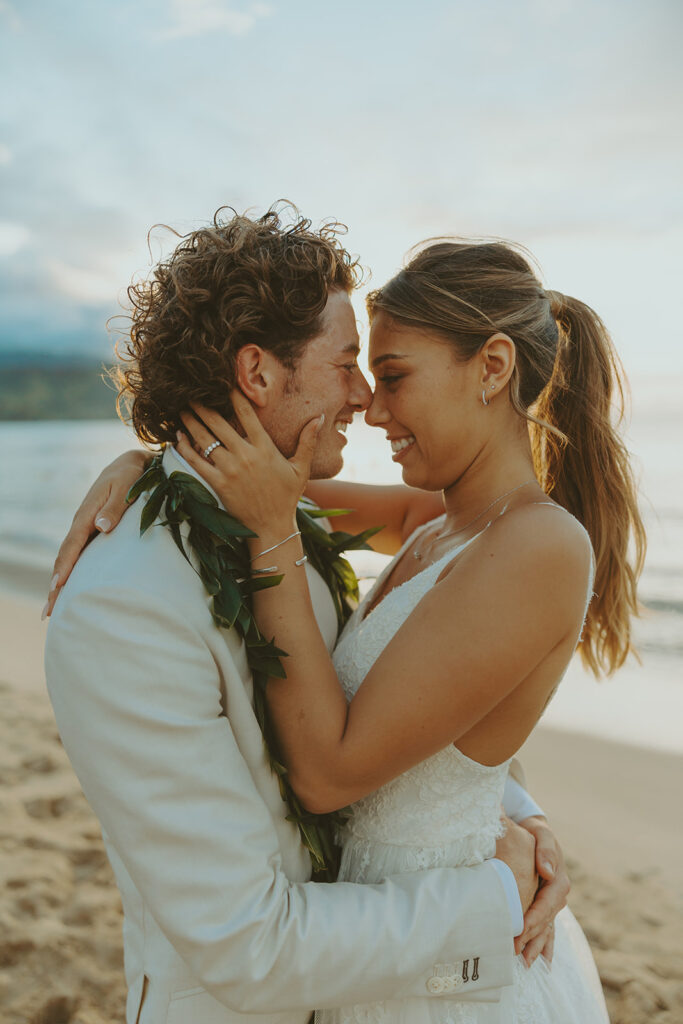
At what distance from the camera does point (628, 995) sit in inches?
155

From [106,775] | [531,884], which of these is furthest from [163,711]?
[531,884]

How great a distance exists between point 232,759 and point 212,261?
138 cm

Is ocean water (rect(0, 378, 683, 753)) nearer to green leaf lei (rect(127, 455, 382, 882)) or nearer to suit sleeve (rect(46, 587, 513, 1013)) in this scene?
green leaf lei (rect(127, 455, 382, 882))

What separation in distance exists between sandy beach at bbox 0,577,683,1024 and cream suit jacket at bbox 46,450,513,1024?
7.43 feet

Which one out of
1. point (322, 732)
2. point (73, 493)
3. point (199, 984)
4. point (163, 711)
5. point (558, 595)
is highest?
point (558, 595)

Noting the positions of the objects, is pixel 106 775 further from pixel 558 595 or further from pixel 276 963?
pixel 558 595

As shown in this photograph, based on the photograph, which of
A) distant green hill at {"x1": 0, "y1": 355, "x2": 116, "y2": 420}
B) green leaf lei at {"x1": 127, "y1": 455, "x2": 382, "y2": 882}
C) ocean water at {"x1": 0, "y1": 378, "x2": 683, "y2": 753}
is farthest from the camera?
distant green hill at {"x1": 0, "y1": 355, "x2": 116, "y2": 420}

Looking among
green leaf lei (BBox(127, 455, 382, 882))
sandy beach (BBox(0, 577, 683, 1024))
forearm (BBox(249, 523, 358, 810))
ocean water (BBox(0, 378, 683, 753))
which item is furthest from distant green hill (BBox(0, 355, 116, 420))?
forearm (BBox(249, 523, 358, 810))

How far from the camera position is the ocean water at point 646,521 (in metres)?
7.59

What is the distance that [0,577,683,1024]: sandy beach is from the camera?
3826 millimetres

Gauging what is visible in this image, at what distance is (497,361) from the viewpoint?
2.45 meters

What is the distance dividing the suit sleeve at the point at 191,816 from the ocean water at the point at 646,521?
197 cm

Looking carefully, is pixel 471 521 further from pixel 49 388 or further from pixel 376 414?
pixel 49 388

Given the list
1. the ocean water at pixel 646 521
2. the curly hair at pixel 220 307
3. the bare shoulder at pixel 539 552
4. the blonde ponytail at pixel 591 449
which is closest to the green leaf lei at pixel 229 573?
the curly hair at pixel 220 307
